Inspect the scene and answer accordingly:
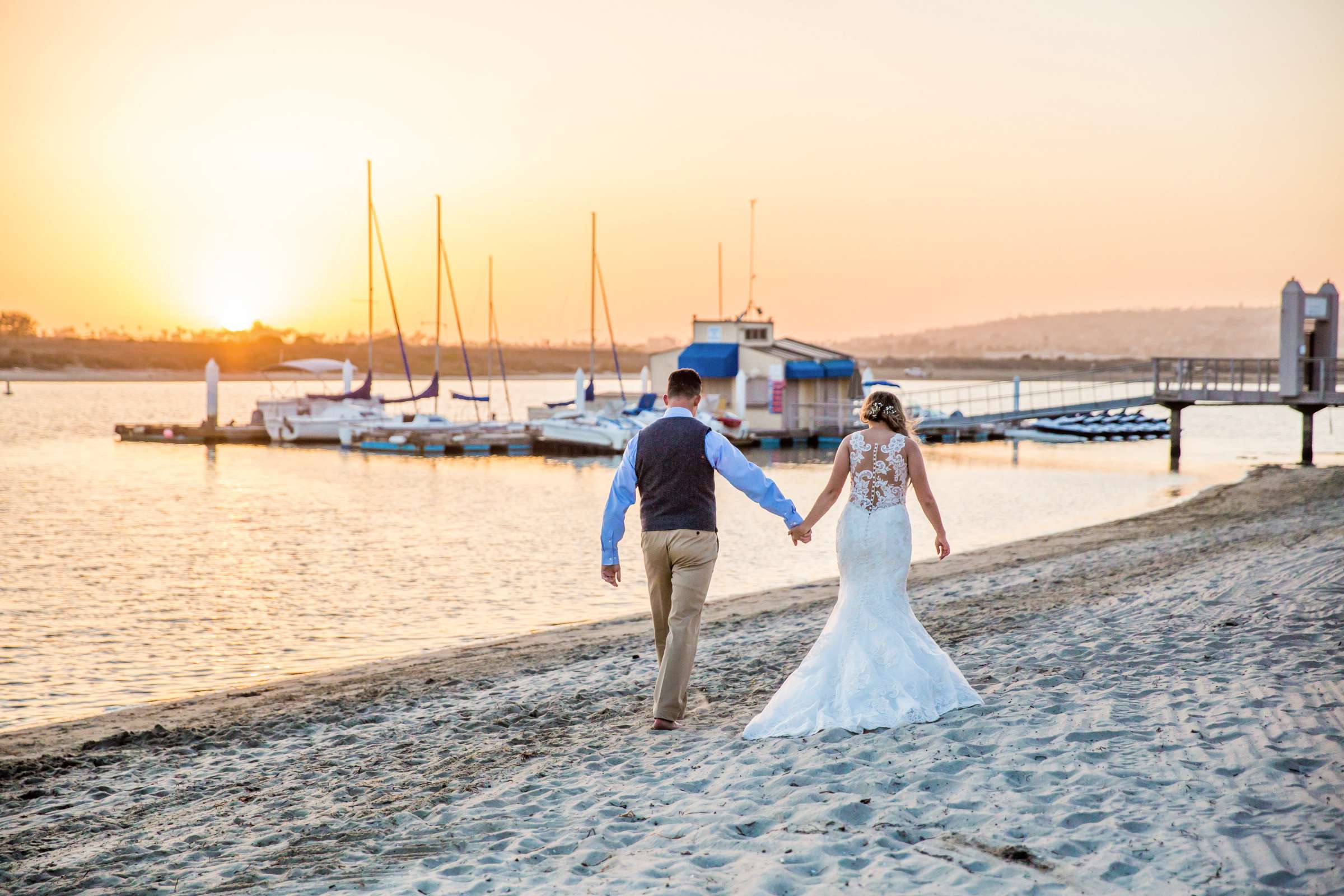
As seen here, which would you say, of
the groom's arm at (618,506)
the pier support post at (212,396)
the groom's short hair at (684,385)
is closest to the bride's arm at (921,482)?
the groom's short hair at (684,385)

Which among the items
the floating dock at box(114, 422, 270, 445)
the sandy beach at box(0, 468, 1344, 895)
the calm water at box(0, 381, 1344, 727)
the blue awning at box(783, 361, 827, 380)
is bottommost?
the calm water at box(0, 381, 1344, 727)

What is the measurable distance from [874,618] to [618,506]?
166 cm

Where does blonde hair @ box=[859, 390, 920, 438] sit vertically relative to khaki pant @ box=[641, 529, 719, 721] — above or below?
above

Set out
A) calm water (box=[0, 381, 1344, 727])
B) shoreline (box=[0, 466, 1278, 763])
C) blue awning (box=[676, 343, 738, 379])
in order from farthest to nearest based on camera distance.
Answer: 1. blue awning (box=[676, 343, 738, 379])
2. calm water (box=[0, 381, 1344, 727])
3. shoreline (box=[0, 466, 1278, 763])

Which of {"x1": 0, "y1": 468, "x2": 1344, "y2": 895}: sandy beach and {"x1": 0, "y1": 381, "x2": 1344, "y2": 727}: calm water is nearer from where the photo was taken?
{"x1": 0, "y1": 468, "x2": 1344, "y2": 895}: sandy beach

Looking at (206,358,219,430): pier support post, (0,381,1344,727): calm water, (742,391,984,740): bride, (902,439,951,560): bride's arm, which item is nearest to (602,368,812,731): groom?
(742,391,984,740): bride

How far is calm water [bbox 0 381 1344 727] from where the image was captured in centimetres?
1250

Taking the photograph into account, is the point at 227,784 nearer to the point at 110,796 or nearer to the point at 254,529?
the point at 110,796

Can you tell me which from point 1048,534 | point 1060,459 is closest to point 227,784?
point 1048,534

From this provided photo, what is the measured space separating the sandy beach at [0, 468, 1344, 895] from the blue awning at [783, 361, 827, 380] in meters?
39.1

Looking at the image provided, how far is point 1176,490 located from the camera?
31625 mm

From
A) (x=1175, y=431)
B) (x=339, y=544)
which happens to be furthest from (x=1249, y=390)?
(x=339, y=544)

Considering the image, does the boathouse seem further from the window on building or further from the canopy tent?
the canopy tent

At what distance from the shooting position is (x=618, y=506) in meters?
6.73
